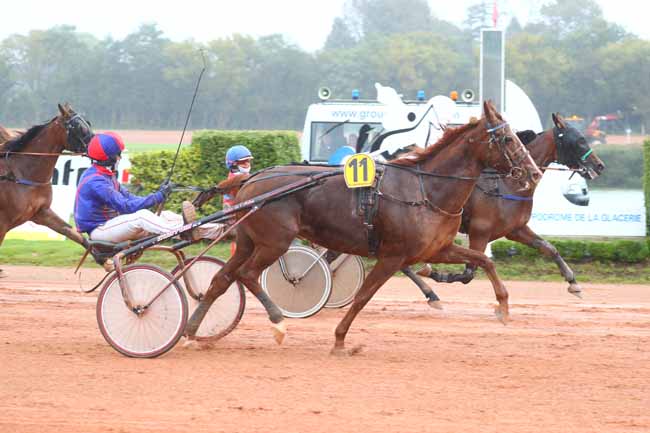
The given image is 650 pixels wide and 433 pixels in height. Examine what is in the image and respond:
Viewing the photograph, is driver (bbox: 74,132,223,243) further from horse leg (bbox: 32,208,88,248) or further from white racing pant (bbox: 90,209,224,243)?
horse leg (bbox: 32,208,88,248)

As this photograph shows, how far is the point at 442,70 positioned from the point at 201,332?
71.7ft

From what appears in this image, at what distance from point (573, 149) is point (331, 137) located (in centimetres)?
460

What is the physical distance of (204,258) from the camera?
7461 mm

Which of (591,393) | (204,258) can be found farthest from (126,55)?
(591,393)

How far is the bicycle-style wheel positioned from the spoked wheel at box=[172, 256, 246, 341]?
1.80m

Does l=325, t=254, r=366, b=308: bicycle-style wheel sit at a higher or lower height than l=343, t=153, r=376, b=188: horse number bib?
lower

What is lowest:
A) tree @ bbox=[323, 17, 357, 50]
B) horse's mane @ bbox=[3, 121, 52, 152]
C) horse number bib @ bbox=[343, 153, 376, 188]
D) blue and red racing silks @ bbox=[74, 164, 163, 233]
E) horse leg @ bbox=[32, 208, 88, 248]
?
A: horse leg @ bbox=[32, 208, 88, 248]

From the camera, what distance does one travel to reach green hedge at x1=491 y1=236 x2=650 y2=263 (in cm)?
1226

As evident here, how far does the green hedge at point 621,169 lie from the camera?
1918cm

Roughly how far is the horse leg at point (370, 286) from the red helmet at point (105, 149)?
1972 millimetres

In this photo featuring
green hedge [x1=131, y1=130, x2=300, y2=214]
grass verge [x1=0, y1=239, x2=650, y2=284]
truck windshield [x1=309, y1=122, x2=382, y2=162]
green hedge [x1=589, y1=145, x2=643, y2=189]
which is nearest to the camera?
grass verge [x1=0, y1=239, x2=650, y2=284]

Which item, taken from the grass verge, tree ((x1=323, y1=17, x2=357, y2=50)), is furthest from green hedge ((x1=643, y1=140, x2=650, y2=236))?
tree ((x1=323, y1=17, x2=357, y2=50))

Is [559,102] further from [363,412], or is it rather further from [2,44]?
[363,412]

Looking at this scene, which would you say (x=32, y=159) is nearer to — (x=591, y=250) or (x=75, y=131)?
(x=75, y=131)
